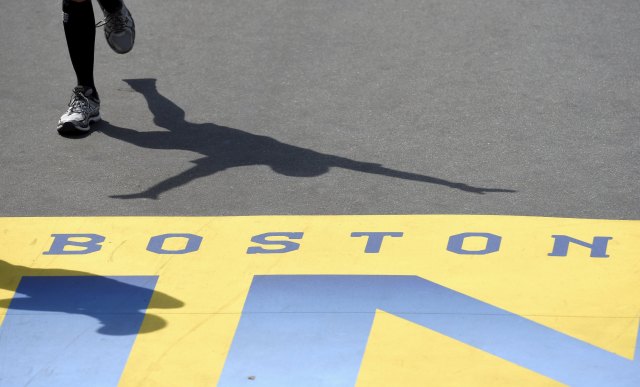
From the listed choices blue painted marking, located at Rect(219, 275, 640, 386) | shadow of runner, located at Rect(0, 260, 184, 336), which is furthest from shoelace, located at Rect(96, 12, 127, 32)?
blue painted marking, located at Rect(219, 275, 640, 386)

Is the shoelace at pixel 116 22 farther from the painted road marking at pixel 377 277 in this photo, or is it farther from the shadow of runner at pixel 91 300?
the shadow of runner at pixel 91 300

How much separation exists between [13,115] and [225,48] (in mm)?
1452

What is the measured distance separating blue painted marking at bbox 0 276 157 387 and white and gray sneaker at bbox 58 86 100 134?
153cm

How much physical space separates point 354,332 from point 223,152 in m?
1.87

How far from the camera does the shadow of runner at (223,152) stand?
5449 mm

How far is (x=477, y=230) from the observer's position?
192 inches

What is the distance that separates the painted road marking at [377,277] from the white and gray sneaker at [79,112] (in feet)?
3.18

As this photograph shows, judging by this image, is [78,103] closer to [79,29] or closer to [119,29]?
[79,29]

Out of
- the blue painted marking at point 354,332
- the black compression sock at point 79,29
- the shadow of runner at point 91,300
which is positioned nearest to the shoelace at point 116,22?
the black compression sock at point 79,29

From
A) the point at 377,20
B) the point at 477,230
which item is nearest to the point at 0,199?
the point at 477,230

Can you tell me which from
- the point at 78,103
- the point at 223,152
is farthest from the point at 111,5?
the point at 223,152

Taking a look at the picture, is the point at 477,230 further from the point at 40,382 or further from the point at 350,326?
the point at 40,382

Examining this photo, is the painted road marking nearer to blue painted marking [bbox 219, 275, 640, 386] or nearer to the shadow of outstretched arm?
blue painted marking [bbox 219, 275, 640, 386]

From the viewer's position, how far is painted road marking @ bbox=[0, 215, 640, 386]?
3996 millimetres
